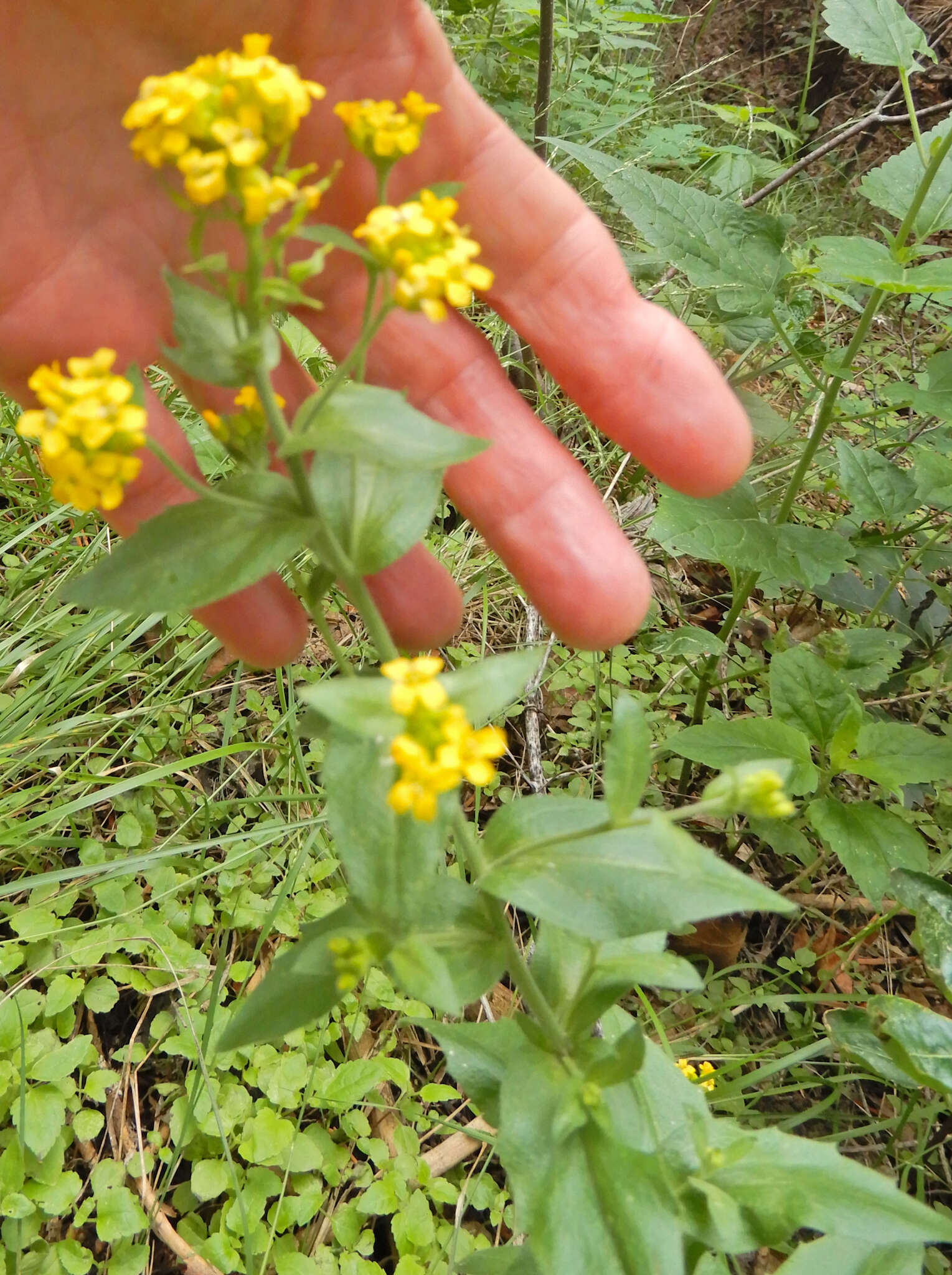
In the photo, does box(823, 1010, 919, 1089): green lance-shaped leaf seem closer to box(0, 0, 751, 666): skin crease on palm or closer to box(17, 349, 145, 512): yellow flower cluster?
box(0, 0, 751, 666): skin crease on palm

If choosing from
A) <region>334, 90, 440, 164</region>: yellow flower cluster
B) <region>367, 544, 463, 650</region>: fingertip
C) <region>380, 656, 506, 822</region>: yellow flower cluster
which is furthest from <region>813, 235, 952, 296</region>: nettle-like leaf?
<region>380, 656, 506, 822</region>: yellow flower cluster

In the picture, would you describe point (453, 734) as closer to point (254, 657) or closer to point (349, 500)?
point (349, 500)

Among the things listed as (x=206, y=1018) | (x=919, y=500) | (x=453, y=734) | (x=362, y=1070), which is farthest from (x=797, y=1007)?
(x=453, y=734)

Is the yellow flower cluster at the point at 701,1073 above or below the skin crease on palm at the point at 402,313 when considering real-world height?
below

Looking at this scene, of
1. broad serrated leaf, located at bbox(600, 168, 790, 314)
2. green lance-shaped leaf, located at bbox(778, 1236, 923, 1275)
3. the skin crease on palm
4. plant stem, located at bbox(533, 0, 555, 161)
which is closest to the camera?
green lance-shaped leaf, located at bbox(778, 1236, 923, 1275)

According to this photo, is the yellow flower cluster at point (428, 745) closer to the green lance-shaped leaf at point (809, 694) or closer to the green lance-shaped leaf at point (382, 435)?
the green lance-shaped leaf at point (382, 435)

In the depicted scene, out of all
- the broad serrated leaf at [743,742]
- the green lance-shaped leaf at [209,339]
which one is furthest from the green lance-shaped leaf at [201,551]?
the broad serrated leaf at [743,742]
